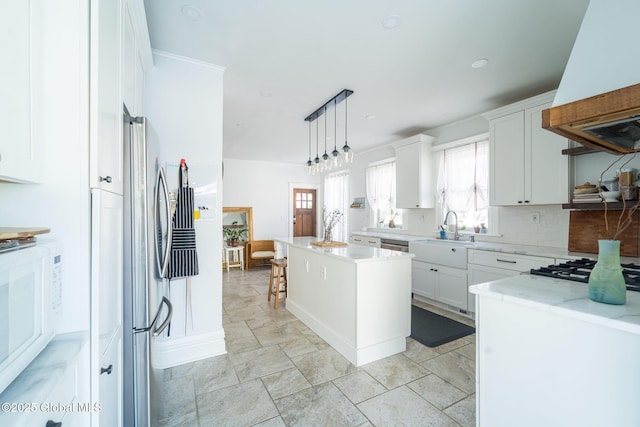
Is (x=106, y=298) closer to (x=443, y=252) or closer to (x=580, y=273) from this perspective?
(x=580, y=273)

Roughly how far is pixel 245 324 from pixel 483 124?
162 inches

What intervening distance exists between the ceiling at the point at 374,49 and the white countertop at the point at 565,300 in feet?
5.94

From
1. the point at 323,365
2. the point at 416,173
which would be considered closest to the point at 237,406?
the point at 323,365

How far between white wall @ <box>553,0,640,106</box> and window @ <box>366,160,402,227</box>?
13.7 feet

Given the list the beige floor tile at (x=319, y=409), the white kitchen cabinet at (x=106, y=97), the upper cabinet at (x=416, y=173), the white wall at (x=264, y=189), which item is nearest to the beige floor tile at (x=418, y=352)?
the beige floor tile at (x=319, y=409)

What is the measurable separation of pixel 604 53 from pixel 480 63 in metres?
1.51

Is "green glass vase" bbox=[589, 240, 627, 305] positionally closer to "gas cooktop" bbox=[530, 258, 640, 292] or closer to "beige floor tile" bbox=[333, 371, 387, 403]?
"gas cooktop" bbox=[530, 258, 640, 292]

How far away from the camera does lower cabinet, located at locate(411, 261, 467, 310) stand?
11.3ft

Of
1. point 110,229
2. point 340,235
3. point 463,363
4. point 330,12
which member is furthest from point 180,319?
point 340,235

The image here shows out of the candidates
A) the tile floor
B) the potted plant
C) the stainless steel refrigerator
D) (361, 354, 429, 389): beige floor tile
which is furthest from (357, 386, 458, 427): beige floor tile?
the potted plant

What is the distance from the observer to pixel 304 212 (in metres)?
7.91

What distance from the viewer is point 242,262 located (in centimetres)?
642

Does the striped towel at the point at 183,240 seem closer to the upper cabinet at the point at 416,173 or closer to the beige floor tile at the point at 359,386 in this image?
the beige floor tile at the point at 359,386

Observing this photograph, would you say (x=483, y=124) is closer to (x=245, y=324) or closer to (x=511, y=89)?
(x=511, y=89)
